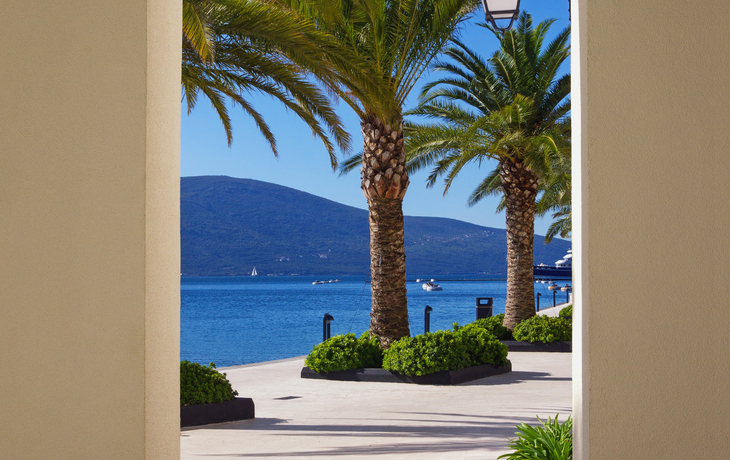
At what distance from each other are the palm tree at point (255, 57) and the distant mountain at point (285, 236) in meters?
109

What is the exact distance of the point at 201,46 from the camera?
6410 mm

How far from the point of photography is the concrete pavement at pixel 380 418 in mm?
6152

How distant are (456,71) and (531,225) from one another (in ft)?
15.6

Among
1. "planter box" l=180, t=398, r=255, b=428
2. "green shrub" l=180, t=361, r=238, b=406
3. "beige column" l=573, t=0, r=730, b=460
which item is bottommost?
"planter box" l=180, t=398, r=255, b=428

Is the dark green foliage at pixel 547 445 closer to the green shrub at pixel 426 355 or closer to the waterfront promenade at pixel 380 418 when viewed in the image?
the waterfront promenade at pixel 380 418

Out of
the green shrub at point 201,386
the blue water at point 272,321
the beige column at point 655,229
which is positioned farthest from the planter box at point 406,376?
the beige column at point 655,229

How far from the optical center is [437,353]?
36.3 ft

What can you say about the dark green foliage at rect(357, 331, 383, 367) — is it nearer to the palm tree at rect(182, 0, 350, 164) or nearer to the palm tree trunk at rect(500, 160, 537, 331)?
the palm tree at rect(182, 0, 350, 164)

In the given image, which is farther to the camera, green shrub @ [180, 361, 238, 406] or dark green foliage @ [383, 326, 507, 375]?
dark green foliage @ [383, 326, 507, 375]

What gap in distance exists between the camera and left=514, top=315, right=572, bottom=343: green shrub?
1631cm

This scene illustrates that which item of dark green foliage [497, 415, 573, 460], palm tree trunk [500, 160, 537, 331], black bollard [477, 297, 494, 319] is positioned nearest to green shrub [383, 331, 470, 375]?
dark green foliage [497, 415, 573, 460]

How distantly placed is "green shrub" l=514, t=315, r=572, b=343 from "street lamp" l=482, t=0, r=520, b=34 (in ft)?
38.9

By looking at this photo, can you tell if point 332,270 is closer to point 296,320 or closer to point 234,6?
point 296,320
